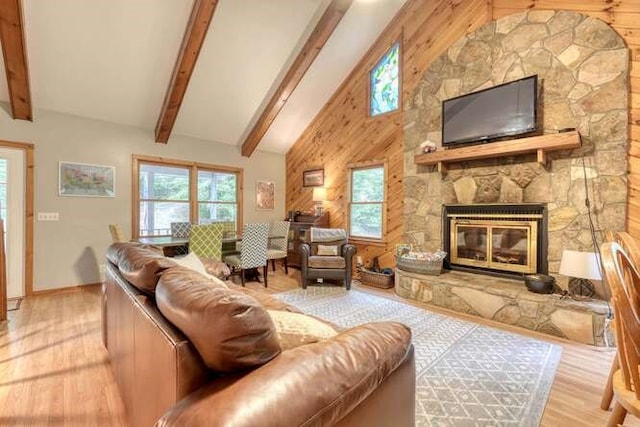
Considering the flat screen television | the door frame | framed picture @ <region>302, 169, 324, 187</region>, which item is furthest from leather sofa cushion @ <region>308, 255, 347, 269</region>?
the door frame

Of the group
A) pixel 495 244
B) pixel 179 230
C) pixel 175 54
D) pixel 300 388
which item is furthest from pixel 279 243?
pixel 300 388

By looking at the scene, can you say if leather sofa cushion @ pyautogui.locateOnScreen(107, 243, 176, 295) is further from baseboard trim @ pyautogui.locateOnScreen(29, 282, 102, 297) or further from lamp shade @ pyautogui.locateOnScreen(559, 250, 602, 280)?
baseboard trim @ pyautogui.locateOnScreen(29, 282, 102, 297)

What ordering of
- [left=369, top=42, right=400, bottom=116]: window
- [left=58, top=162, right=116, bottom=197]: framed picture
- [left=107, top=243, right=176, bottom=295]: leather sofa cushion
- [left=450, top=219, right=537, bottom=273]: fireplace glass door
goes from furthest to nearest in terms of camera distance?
[left=369, top=42, right=400, bottom=116]: window, [left=58, top=162, right=116, bottom=197]: framed picture, [left=450, top=219, right=537, bottom=273]: fireplace glass door, [left=107, top=243, right=176, bottom=295]: leather sofa cushion

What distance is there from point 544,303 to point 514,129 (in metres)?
1.90

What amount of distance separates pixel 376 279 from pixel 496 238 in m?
1.74

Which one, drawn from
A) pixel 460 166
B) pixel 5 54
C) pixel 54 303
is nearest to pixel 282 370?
pixel 460 166

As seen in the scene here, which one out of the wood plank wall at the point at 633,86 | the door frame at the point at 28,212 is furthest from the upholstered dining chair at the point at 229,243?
the wood plank wall at the point at 633,86

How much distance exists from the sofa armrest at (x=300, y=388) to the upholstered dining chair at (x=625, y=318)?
2.75 feet

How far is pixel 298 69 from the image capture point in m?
4.65

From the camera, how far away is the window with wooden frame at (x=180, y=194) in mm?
4961

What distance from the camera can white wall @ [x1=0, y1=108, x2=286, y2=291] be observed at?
4.04 meters

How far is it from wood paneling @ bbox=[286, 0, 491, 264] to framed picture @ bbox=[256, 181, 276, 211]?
1.51 feet

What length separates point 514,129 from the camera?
11.2 ft

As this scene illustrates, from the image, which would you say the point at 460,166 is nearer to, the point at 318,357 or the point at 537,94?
the point at 537,94
